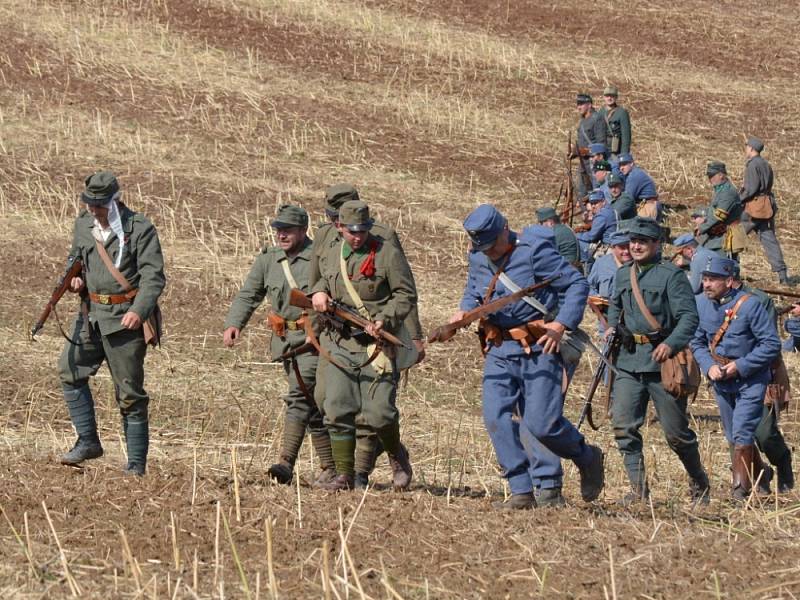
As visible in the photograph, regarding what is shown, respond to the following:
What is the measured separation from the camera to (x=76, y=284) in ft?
33.0

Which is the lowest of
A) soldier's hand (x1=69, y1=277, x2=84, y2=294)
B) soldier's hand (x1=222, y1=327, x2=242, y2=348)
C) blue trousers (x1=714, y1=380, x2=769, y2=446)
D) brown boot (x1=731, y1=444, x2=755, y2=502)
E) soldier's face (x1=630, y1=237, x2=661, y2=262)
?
brown boot (x1=731, y1=444, x2=755, y2=502)

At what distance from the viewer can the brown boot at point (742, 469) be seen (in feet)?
36.1

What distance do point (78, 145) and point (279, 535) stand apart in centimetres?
1756

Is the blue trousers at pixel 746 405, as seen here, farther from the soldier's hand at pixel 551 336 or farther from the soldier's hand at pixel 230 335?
the soldier's hand at pixel 230 335

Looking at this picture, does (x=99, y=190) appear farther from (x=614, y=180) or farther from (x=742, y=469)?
(x=614, y=180)

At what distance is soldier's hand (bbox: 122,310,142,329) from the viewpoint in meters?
9.74


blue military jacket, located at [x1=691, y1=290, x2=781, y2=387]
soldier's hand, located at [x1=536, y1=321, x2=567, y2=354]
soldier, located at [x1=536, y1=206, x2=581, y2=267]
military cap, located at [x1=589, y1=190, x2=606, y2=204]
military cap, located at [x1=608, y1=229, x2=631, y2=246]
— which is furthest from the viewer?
military cap, located at [x1=589, y1=190, x2=606, y2=204]

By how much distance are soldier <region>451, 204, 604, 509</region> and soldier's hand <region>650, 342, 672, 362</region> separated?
39.7 inches

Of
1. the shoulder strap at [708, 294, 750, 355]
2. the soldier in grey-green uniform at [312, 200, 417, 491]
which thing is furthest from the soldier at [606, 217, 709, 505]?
the soldier in grey-green uniform at [312, 200, 417, 491]

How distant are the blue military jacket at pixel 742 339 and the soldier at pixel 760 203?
845cm

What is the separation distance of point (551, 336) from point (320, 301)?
1632 millimetres

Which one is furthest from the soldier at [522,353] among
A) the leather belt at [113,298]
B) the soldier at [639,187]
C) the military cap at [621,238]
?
the soldier at [639,187]

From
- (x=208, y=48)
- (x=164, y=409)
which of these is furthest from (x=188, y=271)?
(x=208, y=48)

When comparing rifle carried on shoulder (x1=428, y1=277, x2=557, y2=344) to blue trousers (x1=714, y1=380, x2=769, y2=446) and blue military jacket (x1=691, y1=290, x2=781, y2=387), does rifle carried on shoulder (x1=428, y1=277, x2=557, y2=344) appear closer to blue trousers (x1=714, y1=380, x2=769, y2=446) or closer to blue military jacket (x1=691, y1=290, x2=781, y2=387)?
blue military jacket (x1=691, y1=290, x2=781, y2=387)
